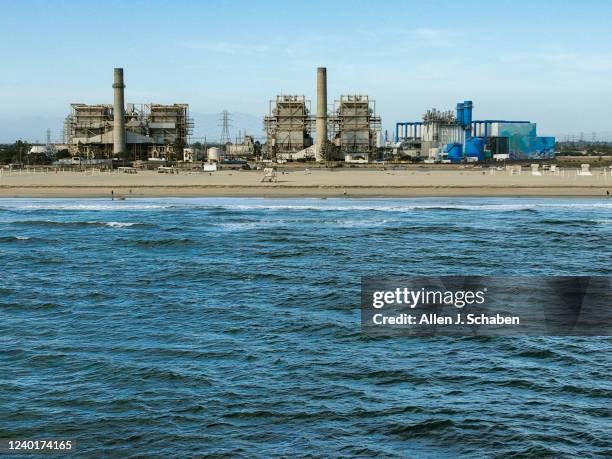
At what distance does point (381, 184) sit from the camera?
88.2 meters

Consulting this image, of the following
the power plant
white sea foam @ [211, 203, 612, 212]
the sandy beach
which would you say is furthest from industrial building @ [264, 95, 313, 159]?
white sea foam @ [211, 203, 612, 212]

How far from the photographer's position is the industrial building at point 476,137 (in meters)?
185

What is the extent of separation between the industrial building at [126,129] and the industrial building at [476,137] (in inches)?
1913

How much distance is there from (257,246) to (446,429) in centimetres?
2939

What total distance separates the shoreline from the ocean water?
36011mm

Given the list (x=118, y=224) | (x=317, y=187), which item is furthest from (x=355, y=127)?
(x=118, y=224)

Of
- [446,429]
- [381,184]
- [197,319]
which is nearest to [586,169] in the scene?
[381,184]

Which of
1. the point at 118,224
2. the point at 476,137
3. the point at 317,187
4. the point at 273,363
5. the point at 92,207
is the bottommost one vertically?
the point at 273,363

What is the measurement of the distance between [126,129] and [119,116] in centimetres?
889

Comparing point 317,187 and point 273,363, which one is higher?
point 317,187

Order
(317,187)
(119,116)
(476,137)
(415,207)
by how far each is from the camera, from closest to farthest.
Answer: (415,207) < (317,187) < (119,116) < (476,137)

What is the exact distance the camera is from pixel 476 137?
187 metres

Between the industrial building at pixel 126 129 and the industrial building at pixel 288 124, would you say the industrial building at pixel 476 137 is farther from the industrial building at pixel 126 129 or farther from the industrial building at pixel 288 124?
the industrial building at pixel 126 129

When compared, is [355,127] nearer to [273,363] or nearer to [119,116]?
[119,116]
